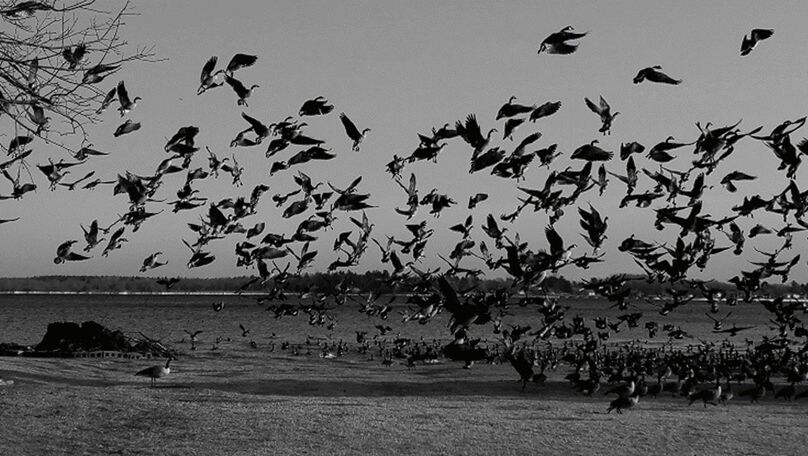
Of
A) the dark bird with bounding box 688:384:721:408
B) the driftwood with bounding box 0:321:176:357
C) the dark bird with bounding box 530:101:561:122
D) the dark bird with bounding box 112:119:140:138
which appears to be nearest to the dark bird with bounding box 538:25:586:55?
the dark bird with bounding box 530:101:561:122

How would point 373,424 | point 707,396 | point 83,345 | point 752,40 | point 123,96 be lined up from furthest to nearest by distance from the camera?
1. point 83,345
2. point 707,396
3. point 373,424
4. point 123,96
5. point 752,40

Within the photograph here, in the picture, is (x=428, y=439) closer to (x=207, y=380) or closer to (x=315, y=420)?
(x=315, y=420)

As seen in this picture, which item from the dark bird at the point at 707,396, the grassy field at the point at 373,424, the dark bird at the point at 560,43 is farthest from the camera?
the dark bird at the point at 707,396

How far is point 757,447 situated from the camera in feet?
58.5

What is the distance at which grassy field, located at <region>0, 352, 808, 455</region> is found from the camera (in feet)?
51.2

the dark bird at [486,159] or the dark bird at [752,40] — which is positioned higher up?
the dark bird at [752,40]

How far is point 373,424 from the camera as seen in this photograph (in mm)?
18562

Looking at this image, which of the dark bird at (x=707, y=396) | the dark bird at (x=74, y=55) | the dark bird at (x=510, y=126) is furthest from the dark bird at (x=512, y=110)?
the dark bird at (x=707, y=396)

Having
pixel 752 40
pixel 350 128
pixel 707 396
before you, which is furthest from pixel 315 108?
pixel 707 396

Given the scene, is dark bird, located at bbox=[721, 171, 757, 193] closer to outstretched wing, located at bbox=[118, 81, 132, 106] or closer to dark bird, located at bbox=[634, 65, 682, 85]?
dark bird, located at bbox=[634, 65, 682, 85]

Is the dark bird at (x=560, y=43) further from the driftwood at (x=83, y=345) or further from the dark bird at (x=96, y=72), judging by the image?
the driftwood at (x=83, y=345)

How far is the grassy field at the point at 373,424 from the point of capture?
51.2 feet

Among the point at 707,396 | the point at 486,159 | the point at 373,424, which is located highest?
the point at 486,159

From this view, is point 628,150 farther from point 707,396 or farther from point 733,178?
point 707,396
